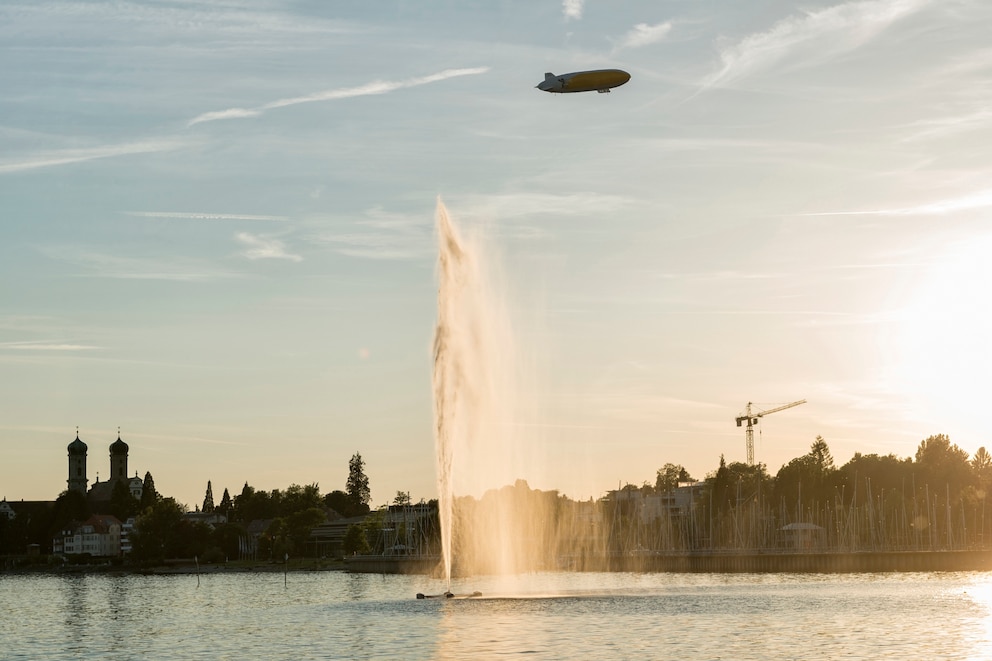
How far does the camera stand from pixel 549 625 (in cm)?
7706

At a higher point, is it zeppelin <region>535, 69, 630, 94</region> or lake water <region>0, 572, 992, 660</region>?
zeppelin <region>535, 69, 630, 94</region>

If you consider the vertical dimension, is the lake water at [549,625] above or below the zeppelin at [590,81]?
below

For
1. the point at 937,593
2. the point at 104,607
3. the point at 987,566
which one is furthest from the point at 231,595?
the point at 987,566

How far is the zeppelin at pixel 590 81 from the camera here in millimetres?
95812

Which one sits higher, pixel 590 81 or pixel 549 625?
pixel 590 81

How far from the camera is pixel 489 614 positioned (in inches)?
3359

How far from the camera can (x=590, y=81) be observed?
3789 inches

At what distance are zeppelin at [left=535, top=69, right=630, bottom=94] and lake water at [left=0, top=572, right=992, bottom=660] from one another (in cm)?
3710

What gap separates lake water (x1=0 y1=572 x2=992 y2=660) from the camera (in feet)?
215

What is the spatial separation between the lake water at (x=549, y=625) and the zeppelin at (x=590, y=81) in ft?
122

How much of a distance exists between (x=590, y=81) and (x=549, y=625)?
132 feet

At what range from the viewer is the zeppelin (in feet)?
314

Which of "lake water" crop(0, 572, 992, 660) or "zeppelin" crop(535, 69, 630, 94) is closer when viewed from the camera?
"lake water" crop(0, 572, 992, 660)

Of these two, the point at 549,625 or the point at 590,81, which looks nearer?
the point at 549,625
